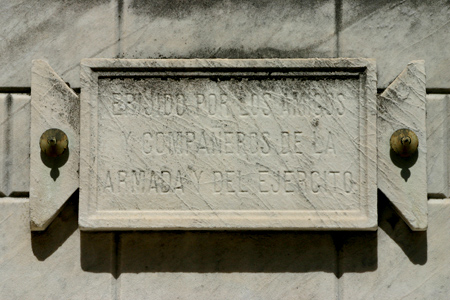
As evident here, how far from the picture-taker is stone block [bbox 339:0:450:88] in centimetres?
362

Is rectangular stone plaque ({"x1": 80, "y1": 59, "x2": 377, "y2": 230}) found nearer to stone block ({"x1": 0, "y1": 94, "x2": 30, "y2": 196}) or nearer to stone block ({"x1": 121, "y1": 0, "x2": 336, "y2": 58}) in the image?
stone block ({"x1": 121, "y1": 0, "x2": 336, "y2": 58})

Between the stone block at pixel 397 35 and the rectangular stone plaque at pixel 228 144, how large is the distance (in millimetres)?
217

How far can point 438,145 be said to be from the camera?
11.8ft

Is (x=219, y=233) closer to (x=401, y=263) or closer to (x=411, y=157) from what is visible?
(x=401, y=263)

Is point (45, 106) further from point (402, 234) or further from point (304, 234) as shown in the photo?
point (402, 234)

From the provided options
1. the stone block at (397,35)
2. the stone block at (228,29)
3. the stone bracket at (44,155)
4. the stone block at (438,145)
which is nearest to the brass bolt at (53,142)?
the stone bracket at (44,155)

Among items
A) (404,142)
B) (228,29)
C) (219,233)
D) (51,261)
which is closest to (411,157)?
(404,142)

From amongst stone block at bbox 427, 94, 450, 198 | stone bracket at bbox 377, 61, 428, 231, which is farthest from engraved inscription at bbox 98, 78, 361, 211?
stone block at bbox 427, 94, 450, 198

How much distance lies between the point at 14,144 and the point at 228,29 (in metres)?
1.74

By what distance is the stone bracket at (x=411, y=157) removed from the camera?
11.4 ft

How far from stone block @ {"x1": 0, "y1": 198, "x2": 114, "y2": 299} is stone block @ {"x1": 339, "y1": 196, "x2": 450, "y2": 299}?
168 cm

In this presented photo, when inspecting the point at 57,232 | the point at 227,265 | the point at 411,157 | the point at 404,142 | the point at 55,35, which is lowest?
the point at 227,265

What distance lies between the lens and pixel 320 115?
3.48 meters

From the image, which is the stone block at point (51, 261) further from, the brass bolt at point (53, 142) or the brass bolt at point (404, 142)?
the brass bolt at point (404, 142)
